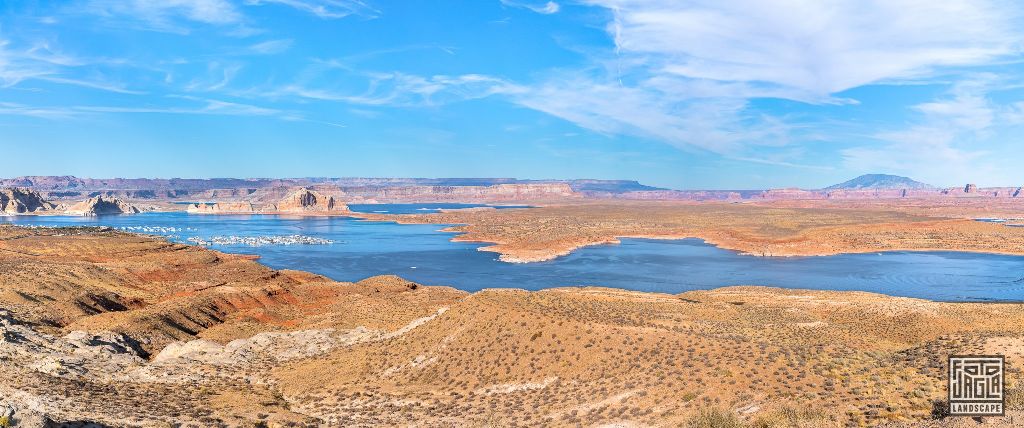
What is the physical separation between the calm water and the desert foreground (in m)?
25.9

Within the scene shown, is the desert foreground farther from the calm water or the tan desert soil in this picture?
the tan desert soil

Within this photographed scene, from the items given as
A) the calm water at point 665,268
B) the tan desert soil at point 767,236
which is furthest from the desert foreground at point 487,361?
the tan desert soil at point 767,236

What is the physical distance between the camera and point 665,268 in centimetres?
8394

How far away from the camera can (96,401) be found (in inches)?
808

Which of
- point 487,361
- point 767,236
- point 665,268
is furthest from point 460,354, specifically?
point 767,236

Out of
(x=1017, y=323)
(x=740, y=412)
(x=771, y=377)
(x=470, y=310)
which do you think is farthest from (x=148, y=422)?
(x=1017, y=323)

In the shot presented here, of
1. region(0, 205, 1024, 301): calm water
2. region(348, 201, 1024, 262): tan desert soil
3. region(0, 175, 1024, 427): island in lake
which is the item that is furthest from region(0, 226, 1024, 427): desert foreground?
region(348, 201, 1024, 262): tan desert soil

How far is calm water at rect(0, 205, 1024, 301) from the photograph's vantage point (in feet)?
226

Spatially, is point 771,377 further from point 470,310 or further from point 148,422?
point 148,422

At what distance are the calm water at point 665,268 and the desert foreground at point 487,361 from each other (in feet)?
84.9

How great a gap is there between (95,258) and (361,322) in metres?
45.2

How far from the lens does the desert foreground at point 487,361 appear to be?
1839 centimetres

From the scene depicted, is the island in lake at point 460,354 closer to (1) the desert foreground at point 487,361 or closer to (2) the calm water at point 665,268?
(1) the desert foreground at point 487,361

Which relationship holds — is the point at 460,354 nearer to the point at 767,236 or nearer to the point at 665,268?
the point at 665,268
